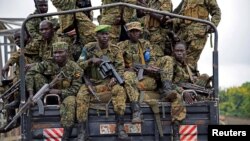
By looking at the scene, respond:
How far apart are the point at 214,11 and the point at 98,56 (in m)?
2.04

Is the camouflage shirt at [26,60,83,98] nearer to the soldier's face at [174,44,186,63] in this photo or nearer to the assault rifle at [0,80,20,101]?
the assault rifle at [0,80,20,101]

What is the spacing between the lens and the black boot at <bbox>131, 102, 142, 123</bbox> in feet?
20.7

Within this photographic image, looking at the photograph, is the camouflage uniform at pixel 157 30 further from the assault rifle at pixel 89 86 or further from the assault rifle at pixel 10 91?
the assault rifle at pixel 10 91

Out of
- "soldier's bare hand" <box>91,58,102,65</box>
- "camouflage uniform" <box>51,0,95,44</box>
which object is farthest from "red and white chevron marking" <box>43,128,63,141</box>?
"camouflage uniform" <box>51,0,95,44</box>

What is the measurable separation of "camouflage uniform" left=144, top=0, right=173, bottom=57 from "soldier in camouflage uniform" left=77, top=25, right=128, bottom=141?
112cm

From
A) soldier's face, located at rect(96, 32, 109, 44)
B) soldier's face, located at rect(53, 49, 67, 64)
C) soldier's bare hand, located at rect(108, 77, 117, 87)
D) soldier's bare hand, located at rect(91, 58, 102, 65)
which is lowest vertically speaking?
soldier's bare hand, located at rect(108, 77, 117, 87)

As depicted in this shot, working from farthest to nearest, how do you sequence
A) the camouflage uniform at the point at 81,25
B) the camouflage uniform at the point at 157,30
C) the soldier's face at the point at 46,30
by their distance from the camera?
1. the camouflage uniform at the point at 157,30
2. the camouflage uniform at the point at 81,25
3. the soldier's face at the point at 46,30

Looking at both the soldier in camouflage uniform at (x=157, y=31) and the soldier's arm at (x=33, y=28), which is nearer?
the soldier's arm at (x=33, y=28)

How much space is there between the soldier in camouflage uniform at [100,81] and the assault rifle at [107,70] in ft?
0.13

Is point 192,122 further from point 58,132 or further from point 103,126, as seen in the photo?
point 58,132

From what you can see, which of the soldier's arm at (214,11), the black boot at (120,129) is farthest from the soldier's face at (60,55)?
the soldier's arm at (214,11)

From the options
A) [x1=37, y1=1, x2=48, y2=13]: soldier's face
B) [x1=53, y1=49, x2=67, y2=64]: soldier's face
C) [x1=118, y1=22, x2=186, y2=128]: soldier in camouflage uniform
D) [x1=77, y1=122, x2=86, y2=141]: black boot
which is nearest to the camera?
[x1=77, y1=122, x2=86, y2=141]: black boot

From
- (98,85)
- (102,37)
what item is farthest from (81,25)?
(98,85)

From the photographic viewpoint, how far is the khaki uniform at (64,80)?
629 cm
